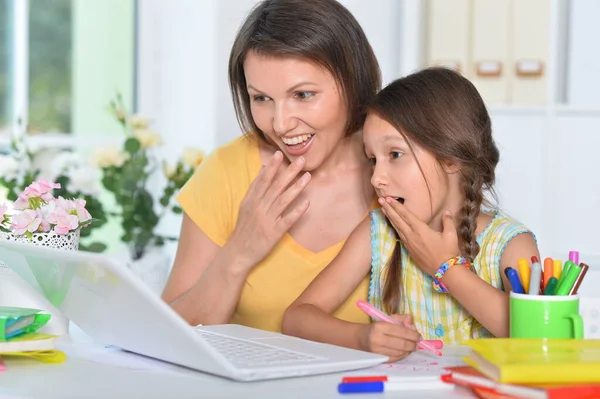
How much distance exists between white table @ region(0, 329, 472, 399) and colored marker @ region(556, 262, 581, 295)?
0.25 meters

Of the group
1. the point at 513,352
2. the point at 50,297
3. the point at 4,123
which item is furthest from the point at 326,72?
the point at 4,123

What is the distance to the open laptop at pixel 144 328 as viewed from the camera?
966mm

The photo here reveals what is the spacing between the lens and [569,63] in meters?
3.19

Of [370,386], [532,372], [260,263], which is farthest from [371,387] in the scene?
[260,263]

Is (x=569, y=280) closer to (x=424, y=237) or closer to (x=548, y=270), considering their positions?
(x=548, y=270)

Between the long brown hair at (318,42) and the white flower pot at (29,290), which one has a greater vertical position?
the long brown hair at (318,42)

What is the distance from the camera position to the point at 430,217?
1.57 metres

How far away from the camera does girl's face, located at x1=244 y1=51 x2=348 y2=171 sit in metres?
1.60

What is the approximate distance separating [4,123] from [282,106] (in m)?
2.13

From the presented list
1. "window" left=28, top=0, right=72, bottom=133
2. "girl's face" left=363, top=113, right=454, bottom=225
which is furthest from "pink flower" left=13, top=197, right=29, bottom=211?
"window" left=28, top=0, right=72, bottom=133

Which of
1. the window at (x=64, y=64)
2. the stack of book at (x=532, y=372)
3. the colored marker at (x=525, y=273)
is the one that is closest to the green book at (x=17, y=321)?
the stack of book at (x=532, y=372)

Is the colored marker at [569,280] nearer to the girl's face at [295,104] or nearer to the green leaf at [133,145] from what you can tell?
the girl's face at [295,104]

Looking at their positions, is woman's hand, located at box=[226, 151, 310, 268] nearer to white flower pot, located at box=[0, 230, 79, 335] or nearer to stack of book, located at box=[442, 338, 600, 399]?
white flower pot, located at box=[0, 230, 79, 335]

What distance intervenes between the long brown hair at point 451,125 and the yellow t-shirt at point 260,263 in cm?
26
